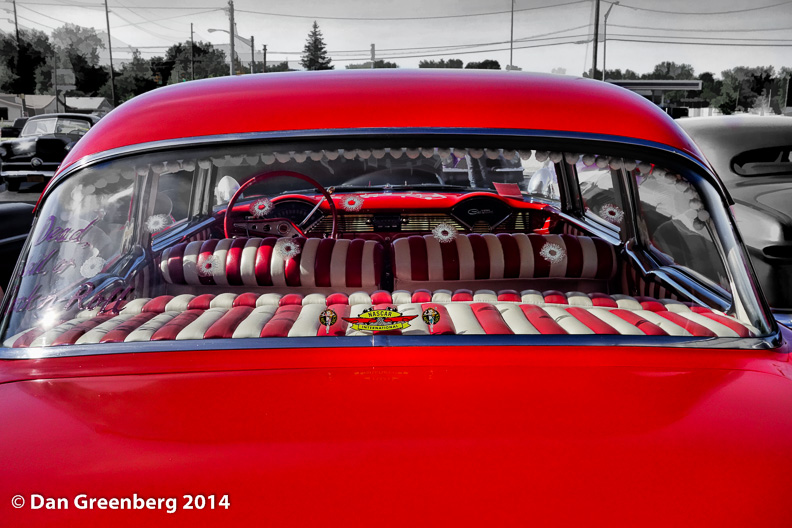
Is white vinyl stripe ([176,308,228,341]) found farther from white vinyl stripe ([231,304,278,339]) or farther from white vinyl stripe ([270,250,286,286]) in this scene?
white vinyl stripe ([270,250,286,286])

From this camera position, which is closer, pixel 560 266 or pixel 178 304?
pixel 178 304

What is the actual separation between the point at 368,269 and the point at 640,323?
45.9 inches

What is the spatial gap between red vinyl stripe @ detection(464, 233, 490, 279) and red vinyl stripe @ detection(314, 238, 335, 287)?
590mm

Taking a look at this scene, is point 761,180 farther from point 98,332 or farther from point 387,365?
point 98,332

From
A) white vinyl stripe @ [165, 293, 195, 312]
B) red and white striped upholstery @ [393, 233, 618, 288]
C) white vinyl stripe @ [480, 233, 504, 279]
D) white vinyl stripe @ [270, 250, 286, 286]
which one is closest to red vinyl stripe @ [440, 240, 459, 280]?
red and white striped upholstery @ [393, 233, 618, 288]

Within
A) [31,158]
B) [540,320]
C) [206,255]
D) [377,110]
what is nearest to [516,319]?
[540,320]

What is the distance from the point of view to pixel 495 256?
252cm

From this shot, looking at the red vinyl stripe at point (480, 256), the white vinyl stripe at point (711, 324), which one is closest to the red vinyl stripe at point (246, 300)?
the red vinyl stripe at point (480, 256)

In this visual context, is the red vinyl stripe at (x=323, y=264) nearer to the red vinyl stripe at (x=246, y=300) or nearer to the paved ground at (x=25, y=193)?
the red vinyl stripe at (x=246, y=300)

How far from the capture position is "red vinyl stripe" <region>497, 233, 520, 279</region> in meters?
2.49

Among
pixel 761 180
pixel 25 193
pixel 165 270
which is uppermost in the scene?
pixel 761 180

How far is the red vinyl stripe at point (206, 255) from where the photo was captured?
2.55 metres

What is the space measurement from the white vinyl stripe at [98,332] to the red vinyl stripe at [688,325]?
54.9 inches

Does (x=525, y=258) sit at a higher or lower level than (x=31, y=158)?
lower
